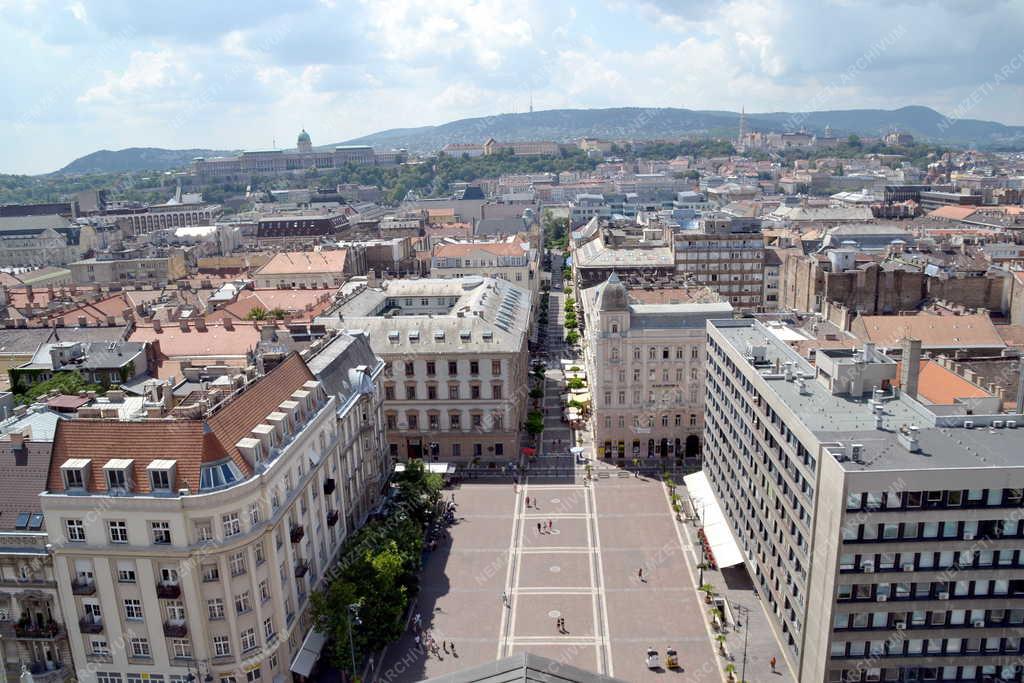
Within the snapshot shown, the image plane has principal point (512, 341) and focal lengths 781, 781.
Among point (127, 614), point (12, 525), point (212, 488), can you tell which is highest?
point (212, 488)

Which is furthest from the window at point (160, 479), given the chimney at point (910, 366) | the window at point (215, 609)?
the chimney at point (910, 366)

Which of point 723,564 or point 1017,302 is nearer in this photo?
point 723,564

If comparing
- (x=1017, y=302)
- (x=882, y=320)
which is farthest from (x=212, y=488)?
(x=1017, y=302)

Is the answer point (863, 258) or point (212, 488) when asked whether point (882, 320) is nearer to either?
point (863, 258)

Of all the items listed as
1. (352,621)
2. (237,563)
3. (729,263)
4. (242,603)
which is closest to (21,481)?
(237,563)

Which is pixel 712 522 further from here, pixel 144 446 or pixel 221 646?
pixel 144 446

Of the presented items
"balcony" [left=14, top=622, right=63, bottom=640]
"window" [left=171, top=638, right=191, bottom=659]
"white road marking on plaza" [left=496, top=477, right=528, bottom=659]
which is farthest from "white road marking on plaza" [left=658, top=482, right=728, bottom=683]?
"balcony" [left=14, top=622, right=63, bottom=640]
